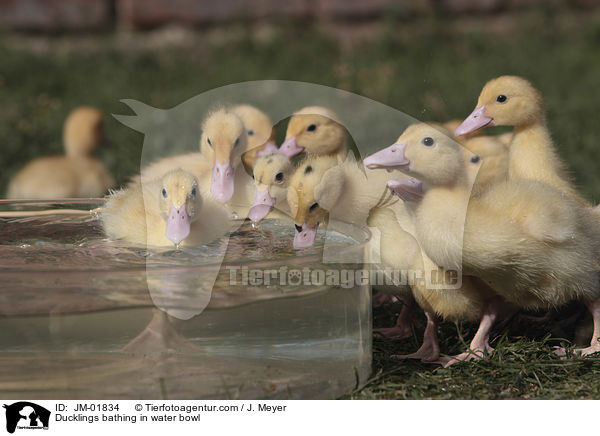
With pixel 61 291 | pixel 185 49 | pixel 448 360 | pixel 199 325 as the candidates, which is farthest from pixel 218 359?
pixel 185 49

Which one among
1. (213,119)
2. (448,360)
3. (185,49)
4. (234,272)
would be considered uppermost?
(185,49)

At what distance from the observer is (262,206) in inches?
86.4

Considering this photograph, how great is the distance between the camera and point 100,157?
480 centimetres

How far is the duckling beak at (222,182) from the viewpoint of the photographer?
7.72 ft

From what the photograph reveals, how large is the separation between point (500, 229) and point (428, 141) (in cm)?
28

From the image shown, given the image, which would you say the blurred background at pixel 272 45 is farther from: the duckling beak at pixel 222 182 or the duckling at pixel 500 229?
the duckling at pixel 500 229

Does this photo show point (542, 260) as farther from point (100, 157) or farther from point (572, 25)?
point (572, 25)

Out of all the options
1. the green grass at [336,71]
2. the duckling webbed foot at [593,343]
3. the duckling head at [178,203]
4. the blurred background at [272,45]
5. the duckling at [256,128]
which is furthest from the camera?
the blurred background at [272,45]

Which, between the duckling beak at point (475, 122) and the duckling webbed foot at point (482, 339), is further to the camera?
the duckling beak at point (475, 122)

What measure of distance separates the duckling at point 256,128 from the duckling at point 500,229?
831mm

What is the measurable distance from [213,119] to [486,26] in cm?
479

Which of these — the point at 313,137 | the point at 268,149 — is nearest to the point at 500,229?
the point at 313,137
